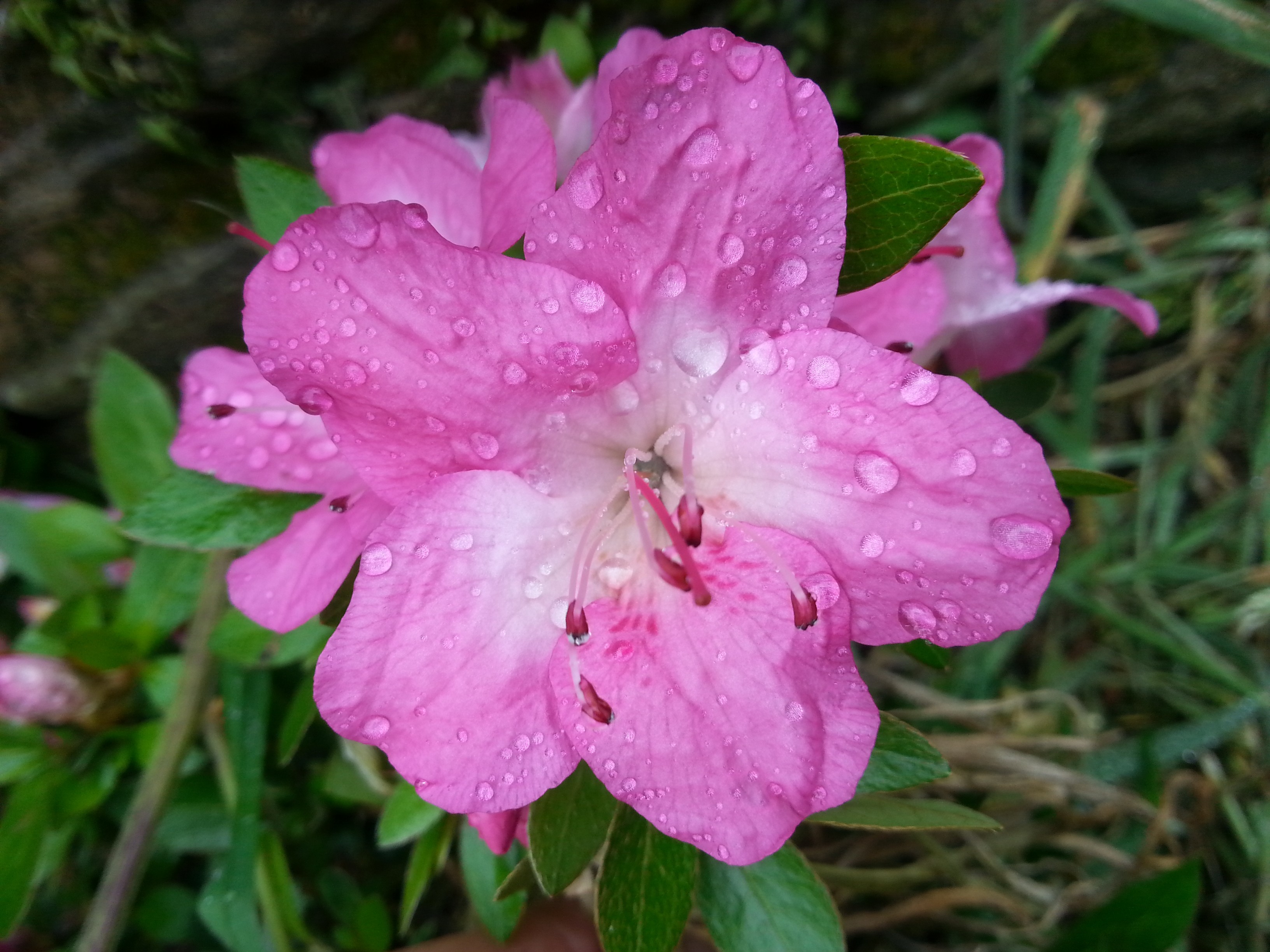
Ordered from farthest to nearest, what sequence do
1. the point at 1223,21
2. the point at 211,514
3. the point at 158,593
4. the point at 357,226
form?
the point at 158,593, the point at 1223,21, the point at 211,514, the point at 357,226

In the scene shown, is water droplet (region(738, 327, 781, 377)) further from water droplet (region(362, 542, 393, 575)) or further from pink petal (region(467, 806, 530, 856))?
pink petal (region(467, 806, 530, 856))

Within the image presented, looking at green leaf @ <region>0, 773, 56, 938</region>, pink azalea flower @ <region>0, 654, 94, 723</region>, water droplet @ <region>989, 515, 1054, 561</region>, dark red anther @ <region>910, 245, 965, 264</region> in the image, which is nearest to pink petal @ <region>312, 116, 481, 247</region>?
dark red anther @ <region>910, 245, 965, 264</region>

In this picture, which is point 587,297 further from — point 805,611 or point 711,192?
point 805,611

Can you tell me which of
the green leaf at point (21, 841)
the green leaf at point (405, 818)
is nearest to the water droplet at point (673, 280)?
the green leaf at point (405, 818)

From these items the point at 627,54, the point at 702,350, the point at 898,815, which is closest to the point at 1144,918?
the point at 898,815

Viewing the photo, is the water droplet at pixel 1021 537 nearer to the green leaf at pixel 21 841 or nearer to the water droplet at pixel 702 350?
the water droplet at pixel 702 350

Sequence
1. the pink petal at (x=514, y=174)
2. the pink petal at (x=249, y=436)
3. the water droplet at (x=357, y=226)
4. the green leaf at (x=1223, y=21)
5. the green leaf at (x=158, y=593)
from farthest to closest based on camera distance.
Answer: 1. the green leaf at (x=158, y=593)
2. the green leaf at (x=1223, y=21)
3. the pink petal at (x=249, y=436)
4. the pink petal at (x=514, y=174)
5. the water droplet at (x=357, y=226)
